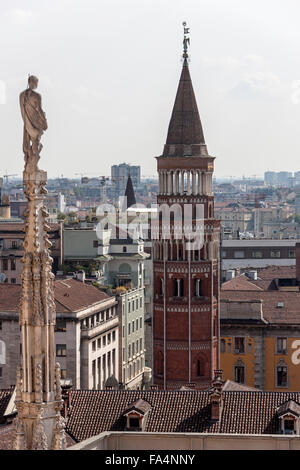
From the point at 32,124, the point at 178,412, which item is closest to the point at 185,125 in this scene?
the point at 178,412

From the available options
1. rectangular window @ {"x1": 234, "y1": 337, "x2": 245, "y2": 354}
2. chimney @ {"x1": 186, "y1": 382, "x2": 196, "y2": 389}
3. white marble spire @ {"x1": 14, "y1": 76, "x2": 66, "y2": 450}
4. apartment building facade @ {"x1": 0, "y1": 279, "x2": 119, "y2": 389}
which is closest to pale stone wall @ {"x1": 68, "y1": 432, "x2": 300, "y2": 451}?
chimney @ {"x1": 186, "y1": 382, "x2": 196, "y2": 389}

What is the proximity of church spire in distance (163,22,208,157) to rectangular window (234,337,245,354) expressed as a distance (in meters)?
10.0

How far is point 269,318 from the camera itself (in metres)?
61.3

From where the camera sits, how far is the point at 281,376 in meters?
59.5

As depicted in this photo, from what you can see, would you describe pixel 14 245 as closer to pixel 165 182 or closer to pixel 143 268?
pixel 143 268

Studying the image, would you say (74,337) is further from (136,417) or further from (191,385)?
(136,417)

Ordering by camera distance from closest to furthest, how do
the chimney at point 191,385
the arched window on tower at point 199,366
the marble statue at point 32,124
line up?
the marble statue at point 32,124, the chimney at point 191,385, the arched window on tower at point 199,366

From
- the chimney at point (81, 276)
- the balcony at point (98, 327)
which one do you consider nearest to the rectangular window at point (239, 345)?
the balcony at point (98, 327)

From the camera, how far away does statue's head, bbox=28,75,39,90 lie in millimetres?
10673

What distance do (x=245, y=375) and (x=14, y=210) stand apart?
12977 cm

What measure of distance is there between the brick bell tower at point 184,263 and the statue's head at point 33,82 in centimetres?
4361

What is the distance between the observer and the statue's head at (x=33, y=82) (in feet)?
35.0

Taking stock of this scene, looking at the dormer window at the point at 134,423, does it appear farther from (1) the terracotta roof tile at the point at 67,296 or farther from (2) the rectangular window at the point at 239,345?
Answer: (2) the rectangular window at the point at 239,345

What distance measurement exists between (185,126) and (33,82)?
1760 inches
